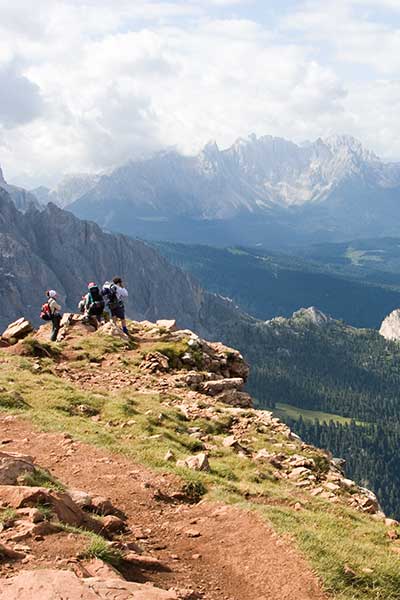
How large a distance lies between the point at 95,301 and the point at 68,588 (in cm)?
3564

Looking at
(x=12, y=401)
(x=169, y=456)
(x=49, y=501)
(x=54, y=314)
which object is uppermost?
(x=54, y=314)

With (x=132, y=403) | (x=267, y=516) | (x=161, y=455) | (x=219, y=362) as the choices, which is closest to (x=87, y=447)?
(x=161, y=455)

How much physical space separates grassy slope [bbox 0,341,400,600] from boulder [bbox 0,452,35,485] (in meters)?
5.75

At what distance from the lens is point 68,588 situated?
10.5 m

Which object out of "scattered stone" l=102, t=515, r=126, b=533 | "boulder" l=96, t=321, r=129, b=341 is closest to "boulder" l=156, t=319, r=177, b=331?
"boulder" l=96, t=321, r=129, b=341

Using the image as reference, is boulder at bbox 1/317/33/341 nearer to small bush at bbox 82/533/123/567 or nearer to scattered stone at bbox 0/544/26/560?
small bush at bbox 82/533/123/567

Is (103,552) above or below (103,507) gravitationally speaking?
above

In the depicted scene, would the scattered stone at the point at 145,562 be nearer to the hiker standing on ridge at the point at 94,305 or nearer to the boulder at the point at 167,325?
the boulder at the point at 167,325

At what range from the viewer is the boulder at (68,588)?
10281 mm

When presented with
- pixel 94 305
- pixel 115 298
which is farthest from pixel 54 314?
pixel 115 298

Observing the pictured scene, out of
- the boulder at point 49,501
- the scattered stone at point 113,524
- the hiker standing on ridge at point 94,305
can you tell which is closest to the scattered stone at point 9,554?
the boulder at point 49,501

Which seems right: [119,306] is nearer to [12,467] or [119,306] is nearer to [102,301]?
[102,301]

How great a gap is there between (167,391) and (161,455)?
1049cm

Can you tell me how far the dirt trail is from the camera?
44.8 ft
